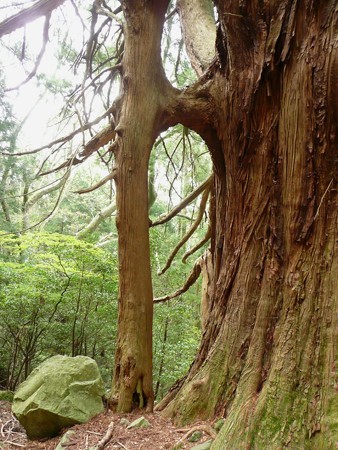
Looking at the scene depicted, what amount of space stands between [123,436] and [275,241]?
161cm

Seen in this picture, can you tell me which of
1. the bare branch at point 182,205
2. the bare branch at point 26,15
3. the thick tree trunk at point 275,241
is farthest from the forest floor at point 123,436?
the bare branch at point 26,15

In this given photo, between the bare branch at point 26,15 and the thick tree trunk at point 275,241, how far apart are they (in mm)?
1327

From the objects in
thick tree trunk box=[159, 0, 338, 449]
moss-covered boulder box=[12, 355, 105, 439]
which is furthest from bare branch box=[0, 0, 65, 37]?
moss-covered boulder box=[12, 355, 105, 439]

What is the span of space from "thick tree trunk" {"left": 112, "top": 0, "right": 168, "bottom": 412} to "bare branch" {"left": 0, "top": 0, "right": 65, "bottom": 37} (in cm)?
64

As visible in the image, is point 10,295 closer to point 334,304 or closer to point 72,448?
point 72,448

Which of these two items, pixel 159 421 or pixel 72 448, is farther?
pixel 159 421

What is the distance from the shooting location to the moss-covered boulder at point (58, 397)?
312cm

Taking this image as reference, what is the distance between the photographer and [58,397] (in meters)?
3.25

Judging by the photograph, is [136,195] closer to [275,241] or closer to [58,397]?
[275,241]

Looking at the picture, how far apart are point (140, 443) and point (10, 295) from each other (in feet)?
12.6

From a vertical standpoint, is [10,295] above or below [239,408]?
above

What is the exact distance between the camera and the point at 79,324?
6648 millimetres

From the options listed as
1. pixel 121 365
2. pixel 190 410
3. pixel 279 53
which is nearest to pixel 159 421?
pixel 190 410

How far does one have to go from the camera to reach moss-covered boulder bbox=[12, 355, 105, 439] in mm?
3125
